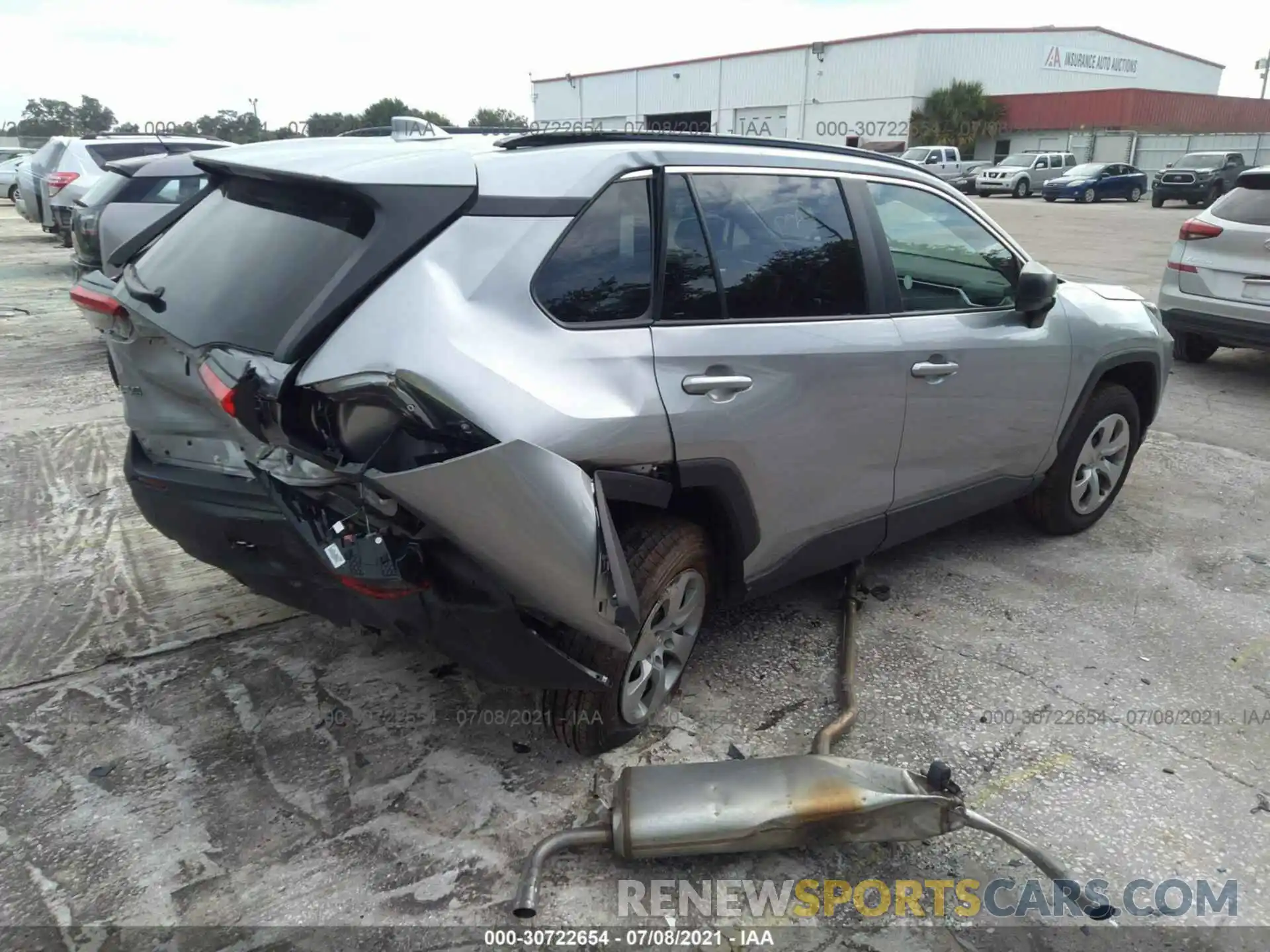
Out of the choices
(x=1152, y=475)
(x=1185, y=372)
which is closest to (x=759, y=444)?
(x=1152, y=475)

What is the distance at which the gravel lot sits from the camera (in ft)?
8.02

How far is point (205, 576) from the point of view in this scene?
4.02 meters

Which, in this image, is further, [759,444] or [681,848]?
[759,444]

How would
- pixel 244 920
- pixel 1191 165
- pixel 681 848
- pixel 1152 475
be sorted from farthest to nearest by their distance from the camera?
pixel 1191 165, pixel 1152 475, pixel 681 848, pixel 244 920

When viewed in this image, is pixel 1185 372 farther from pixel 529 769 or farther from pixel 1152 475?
pixel 529 769

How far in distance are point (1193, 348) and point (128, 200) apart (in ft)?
31.7

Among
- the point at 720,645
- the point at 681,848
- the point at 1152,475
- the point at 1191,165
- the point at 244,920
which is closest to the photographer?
the point at 244,920

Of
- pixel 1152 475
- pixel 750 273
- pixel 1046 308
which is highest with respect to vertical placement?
pixel 750 273

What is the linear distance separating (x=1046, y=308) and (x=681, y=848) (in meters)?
2.74

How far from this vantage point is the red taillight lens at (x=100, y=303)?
2.87m

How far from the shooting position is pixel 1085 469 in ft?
14.9

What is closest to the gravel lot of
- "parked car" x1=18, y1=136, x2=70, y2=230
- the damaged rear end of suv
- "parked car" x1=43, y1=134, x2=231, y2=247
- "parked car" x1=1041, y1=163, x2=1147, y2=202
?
the damaged rear end of suv

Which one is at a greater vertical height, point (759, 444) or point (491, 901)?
point (759, 444)

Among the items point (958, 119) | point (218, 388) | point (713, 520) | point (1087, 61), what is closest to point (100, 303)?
point (218, 388)
